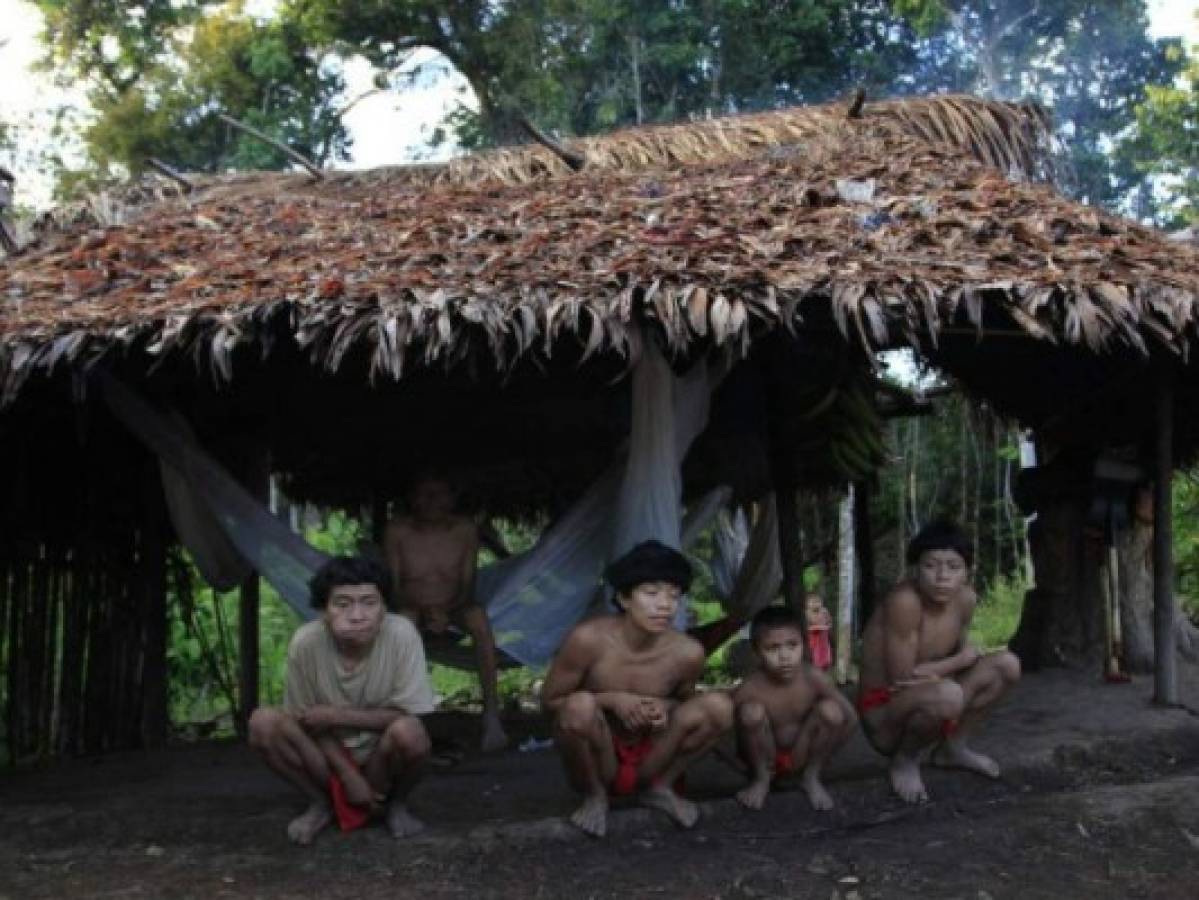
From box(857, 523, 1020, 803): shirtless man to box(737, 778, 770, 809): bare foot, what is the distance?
0.48m

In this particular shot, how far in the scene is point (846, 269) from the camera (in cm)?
439

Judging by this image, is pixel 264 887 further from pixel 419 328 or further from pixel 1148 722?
pixel 1148 722

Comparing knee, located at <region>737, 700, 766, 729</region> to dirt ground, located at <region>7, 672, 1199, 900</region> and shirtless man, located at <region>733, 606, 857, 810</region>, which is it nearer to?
shirtless man, located at <region>733, 606, 857, 810</region>

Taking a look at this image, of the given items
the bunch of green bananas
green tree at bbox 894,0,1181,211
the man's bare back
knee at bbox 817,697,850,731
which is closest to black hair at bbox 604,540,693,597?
knee at bbox 817,697,850,731

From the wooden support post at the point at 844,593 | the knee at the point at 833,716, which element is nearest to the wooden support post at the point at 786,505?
the knee at the point at 833,716

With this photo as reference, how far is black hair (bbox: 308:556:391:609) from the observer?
405 centimetres

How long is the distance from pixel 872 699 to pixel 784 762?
411mm

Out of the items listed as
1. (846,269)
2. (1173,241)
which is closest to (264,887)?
(846,269)

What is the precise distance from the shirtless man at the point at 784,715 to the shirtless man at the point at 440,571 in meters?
1.30

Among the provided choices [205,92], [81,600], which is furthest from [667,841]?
[205,92]

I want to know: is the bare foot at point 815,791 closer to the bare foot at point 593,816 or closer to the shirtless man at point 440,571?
the bare foot at point 593,816

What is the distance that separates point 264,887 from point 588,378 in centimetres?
313

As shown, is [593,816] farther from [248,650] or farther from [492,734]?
[248,650]

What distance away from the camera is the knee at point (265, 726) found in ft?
13.1
